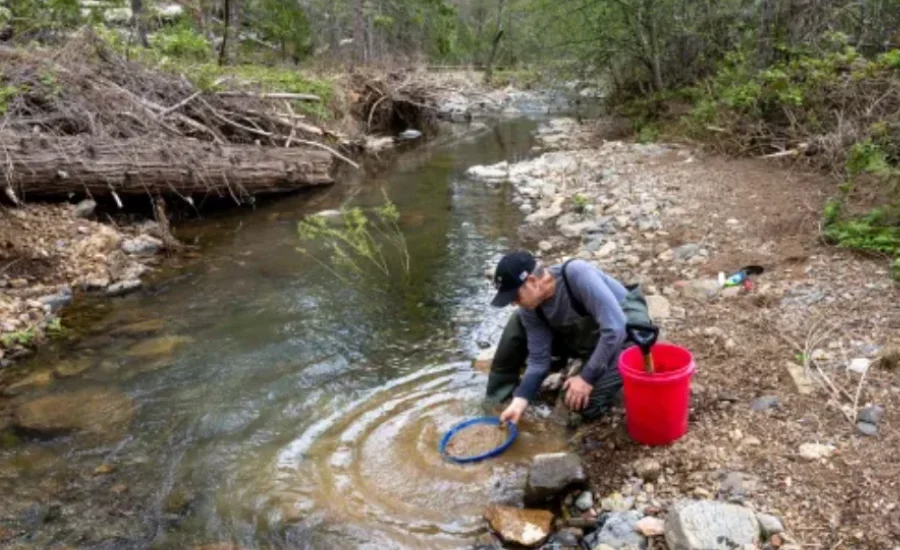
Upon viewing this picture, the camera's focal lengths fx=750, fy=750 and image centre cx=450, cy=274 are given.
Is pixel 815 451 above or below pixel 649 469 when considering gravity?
above

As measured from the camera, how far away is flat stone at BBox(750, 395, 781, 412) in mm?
3680

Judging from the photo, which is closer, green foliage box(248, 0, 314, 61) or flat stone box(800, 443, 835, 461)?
flat stone box(800, 443, 835, 461)

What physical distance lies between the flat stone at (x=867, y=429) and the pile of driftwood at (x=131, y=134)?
23.8ft

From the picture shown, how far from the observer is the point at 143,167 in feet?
27.2

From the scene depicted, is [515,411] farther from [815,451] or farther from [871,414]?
[871,414]

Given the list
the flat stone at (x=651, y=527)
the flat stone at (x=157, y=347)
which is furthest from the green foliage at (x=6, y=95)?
the flat stone at (x=651, y=527)

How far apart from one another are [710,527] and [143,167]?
24.1 feet

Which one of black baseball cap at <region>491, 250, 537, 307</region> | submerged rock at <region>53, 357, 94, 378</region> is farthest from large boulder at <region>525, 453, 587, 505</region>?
submerged rock at <region>53, 357, 94, 378</region>

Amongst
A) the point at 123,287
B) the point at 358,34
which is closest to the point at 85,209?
the point at 123,287

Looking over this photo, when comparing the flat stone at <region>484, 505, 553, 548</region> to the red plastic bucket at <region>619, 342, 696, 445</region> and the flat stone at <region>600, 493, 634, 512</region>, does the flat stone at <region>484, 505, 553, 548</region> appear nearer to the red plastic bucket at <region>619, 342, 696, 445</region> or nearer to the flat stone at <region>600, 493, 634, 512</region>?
the flat stone at <region>600, 493, 634, 512</region>

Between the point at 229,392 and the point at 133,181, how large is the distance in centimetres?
430

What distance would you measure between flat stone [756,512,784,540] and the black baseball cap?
1501 millimetres

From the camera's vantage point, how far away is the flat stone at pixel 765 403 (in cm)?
368

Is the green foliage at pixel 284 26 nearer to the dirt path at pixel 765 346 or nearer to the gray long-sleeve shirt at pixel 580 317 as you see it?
the dirt path at pixel 765 346
